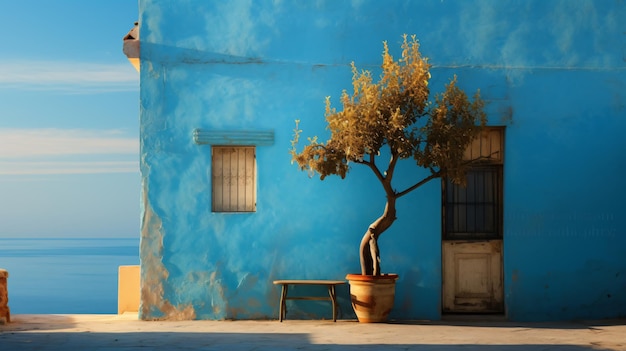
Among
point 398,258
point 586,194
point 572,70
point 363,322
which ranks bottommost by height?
point 363,322

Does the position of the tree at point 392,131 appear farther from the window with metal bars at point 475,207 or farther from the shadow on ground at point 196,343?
the shadow on ground at point 196,343

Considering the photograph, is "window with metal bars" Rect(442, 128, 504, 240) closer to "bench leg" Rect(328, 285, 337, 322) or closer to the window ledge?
"bench leg" Rect(328, 285, 337, 322)

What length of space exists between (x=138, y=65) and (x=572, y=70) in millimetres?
6105

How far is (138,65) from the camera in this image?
12.8 metres

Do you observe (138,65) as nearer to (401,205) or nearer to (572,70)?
(401,205)

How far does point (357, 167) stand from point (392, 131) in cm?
131

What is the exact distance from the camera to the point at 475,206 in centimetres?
1255

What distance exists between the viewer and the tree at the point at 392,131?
11.0 meters

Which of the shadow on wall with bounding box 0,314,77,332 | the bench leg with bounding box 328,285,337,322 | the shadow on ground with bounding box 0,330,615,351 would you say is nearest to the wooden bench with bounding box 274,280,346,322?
the bench leg with bounding box 328,285,337,322

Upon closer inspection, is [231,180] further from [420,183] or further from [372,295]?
[420,183]

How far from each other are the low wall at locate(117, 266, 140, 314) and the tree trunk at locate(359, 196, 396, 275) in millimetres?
4680

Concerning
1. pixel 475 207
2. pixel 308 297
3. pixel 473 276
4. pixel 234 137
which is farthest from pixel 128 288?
pixel 475 207

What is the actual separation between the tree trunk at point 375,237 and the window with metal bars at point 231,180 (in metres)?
1.74

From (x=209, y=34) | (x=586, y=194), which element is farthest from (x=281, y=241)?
(x=586, y=194)
